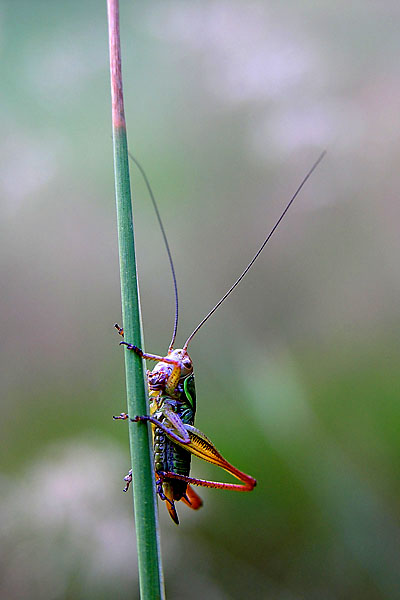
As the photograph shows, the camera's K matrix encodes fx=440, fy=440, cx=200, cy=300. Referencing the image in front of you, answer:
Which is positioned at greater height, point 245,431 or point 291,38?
point 291,38

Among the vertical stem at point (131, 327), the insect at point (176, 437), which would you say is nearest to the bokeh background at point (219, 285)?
the insect at point (176, 437)

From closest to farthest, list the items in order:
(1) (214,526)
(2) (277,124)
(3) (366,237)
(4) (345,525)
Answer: (4) (345,525) → (1) (214,526) → (3) (366,237) → (2) (277,124)

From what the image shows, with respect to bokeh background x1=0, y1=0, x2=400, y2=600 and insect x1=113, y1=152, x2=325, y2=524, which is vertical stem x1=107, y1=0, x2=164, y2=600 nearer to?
insect x1=113, y1=152, x2=325, y2=524

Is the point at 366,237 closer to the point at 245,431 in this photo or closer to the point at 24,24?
the point at 245,431

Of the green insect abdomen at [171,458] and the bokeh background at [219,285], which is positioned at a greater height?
the bokeh background at [219,285]

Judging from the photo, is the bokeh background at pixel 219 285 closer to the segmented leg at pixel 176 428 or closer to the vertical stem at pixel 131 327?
the segmented leg at pixel 176 428

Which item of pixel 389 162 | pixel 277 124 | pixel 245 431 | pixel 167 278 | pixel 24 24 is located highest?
pixel 24 24

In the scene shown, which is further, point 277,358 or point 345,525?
point 277,358

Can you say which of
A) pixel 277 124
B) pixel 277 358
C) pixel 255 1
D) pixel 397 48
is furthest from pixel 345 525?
pixel 255 1

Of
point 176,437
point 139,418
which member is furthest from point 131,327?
point 176,437
